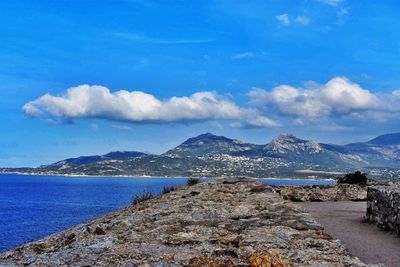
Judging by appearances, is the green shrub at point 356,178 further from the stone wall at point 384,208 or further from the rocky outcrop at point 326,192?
the stone wall at point 384,208

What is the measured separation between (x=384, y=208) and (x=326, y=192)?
7.64 metres

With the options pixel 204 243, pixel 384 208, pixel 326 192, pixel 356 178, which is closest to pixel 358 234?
pixel 384 208

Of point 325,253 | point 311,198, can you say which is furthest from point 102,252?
point 311,198

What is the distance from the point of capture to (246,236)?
6801mm

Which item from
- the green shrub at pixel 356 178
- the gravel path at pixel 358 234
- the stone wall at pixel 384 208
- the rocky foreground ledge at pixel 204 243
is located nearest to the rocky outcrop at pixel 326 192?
the gravel path at pixel 358 234

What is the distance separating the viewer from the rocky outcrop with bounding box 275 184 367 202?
19.8 meters

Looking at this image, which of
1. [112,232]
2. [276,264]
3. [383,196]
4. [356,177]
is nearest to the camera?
[276,264]

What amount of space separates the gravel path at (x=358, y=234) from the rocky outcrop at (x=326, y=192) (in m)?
1.89

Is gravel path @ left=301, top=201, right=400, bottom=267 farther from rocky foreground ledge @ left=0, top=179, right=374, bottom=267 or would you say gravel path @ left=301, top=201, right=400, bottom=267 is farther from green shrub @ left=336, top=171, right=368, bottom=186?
green shrub @ left=336, top=171, right=368, bottom=186

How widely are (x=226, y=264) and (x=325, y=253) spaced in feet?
4.07

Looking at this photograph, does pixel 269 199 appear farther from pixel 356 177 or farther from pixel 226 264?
pixel 356 177

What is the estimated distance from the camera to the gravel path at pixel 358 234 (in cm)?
903

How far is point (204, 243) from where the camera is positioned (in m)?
6.38

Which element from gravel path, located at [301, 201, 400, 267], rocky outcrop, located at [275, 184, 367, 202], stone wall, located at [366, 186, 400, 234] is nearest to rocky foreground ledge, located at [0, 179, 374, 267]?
gravel path, located at [301, 201, 400, 267]
